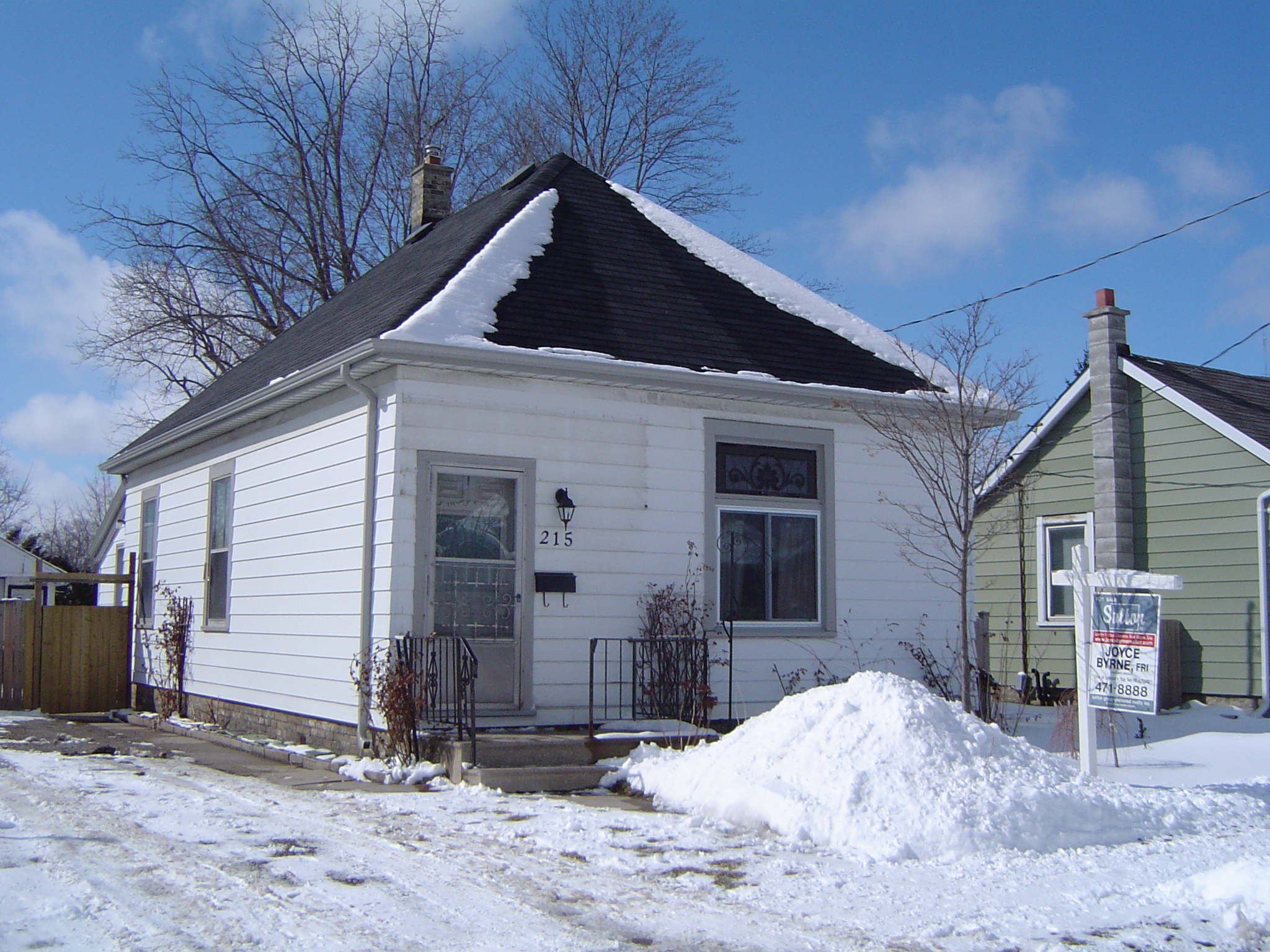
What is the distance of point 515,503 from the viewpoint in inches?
404

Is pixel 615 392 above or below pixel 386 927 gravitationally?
above

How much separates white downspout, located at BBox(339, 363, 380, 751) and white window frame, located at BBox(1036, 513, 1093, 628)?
10.6 m

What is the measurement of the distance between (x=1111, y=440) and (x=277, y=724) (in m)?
11.5

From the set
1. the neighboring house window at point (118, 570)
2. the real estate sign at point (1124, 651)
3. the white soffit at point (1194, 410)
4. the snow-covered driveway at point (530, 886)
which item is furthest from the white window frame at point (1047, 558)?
the neighboring house window at point (118, 570)

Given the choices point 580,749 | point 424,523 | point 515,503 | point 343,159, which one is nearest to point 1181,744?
point 580,749

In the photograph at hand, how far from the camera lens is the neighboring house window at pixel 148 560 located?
15.8 meters

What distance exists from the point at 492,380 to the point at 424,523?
4.49 feet

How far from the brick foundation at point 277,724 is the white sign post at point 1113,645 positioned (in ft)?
19.3

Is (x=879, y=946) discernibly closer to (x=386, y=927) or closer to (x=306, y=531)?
(x=386, y=927)

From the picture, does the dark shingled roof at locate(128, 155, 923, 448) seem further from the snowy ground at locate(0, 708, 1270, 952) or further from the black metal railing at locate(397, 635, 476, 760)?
the snowy ground at locate(0, 708, 1270, 952)

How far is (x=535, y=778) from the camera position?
28.0ft

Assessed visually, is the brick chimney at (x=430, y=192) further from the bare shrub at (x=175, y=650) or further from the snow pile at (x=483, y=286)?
the bare shrub at (x=175, y=650)

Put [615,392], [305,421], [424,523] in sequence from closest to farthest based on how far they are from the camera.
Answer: [424,523] → [615,392] → [305,421]

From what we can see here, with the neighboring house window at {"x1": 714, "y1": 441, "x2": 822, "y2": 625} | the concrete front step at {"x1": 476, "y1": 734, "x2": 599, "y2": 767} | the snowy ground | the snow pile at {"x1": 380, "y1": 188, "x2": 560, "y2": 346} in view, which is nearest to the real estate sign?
the snowy ground
